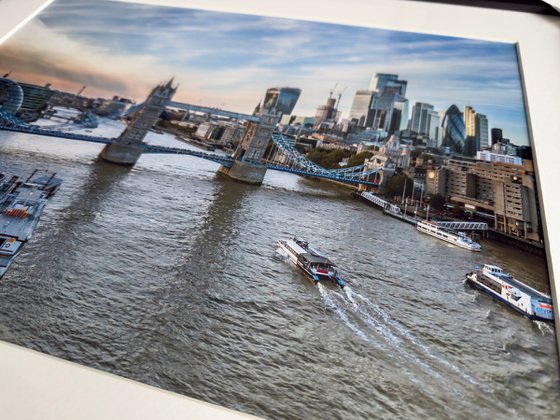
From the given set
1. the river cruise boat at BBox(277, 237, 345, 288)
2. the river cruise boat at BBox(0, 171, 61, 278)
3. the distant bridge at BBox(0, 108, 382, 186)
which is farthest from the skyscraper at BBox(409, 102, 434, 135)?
the river cruise boat at BBox(0, 171, 61, 278)

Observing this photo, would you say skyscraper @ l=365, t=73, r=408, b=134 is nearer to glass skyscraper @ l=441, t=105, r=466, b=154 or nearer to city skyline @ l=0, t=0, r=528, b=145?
city skyline @ l=0, t=0, r=528, b=145

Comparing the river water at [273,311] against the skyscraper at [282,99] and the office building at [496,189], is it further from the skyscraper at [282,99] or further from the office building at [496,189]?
the skyscraper at [282,99]

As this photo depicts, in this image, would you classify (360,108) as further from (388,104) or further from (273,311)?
(273,311)

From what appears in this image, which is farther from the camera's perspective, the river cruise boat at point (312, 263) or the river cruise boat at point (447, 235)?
the river cruise boat at point (447, 235)

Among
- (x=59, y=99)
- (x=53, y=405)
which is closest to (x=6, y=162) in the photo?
(x=59, y=99)

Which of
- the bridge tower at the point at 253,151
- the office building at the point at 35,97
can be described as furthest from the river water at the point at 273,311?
the office building at the point at 35,97

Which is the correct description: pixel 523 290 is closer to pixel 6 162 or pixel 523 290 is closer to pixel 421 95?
pixel 421 95

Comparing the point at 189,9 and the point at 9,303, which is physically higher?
the point at 189,9
